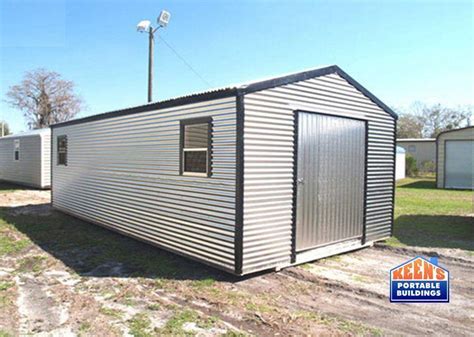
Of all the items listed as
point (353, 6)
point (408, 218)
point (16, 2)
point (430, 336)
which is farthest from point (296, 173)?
point (16, 2)

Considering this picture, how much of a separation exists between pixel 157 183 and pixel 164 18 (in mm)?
9682

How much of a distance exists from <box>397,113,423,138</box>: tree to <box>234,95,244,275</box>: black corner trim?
1526 inches

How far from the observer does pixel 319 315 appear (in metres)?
3.55

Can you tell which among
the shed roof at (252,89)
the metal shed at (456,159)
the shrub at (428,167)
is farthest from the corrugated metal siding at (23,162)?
the shrub at (428,167)

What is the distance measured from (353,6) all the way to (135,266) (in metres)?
6.15

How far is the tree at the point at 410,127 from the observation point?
38875mm

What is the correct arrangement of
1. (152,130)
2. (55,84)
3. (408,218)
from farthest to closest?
(55,84) → (408,218) → (152,130)

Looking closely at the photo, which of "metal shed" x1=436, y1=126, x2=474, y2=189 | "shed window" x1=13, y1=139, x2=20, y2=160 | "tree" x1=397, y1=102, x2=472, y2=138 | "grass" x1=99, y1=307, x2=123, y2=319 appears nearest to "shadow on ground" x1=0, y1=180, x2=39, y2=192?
"shed window" x1=13, y1=139, x2=20, y2=160

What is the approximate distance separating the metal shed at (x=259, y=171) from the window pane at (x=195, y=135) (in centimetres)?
2

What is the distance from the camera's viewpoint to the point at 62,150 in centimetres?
1009

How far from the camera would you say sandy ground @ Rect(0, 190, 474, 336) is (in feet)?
10.7

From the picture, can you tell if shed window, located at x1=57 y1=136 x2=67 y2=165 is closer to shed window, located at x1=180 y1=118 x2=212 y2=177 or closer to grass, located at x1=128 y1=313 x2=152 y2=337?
shed window, located at x1=180 y1=118 x2=212 y2=177

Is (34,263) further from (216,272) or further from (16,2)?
(16,2)

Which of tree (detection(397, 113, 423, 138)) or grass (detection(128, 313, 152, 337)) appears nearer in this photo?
grass (detection(128, 313, 152, 337))
